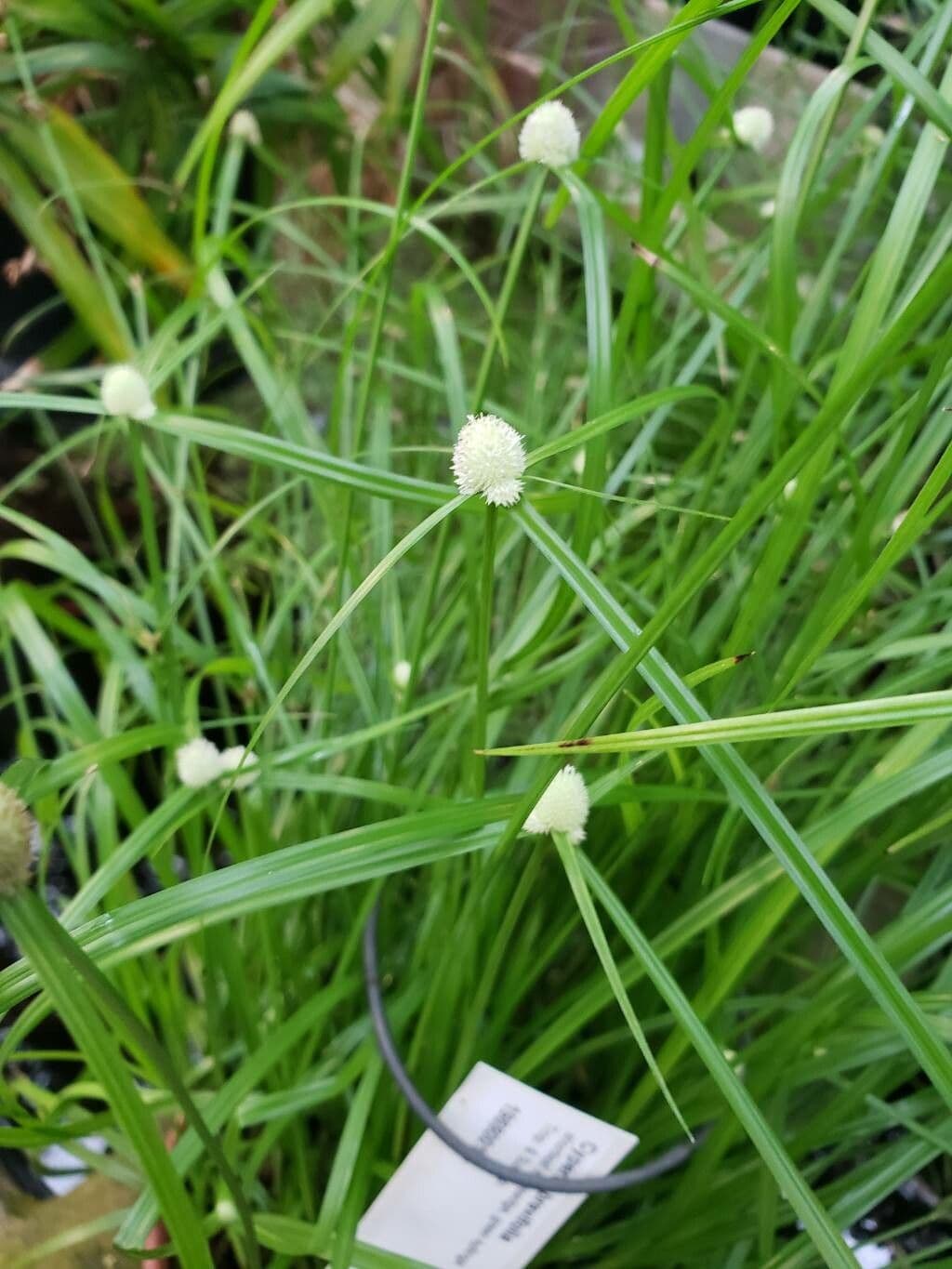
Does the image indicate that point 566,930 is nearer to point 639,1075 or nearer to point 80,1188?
point 639,1075

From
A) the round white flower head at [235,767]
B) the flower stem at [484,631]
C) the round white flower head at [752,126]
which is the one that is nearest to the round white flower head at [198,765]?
the round white flower head at [235,767]

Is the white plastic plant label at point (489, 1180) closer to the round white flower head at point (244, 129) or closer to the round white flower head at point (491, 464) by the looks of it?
the round white flower head at point (491, 464)

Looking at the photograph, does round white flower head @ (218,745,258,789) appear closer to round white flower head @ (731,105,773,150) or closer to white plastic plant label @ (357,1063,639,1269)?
white plastic plant label @ (357,1063,639,1269)

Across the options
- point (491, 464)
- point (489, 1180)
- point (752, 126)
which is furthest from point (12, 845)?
point (752, 126)

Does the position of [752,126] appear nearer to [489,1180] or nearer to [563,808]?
[563,808]

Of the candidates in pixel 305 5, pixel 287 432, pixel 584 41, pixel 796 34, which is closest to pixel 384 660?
pixel 287 432

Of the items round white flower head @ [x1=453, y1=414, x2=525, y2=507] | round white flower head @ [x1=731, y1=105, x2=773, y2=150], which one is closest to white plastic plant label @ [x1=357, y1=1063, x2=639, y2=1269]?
round white flower head @ [x1=453, y1=414, x2=525, y2=507]
